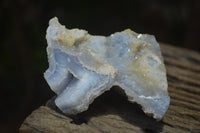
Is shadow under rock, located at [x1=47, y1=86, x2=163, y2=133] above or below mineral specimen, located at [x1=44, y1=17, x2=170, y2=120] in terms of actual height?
below

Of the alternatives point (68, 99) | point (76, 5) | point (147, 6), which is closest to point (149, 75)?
point (68, 99)

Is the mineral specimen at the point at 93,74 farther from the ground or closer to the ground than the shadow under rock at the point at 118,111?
farther from the ground

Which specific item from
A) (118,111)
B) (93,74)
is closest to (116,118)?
(118,111)

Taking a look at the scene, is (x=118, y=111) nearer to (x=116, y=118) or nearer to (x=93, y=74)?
(x=116, y=118)

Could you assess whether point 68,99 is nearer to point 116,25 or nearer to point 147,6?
point 116,25

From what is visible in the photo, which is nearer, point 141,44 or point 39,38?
point 141,44
